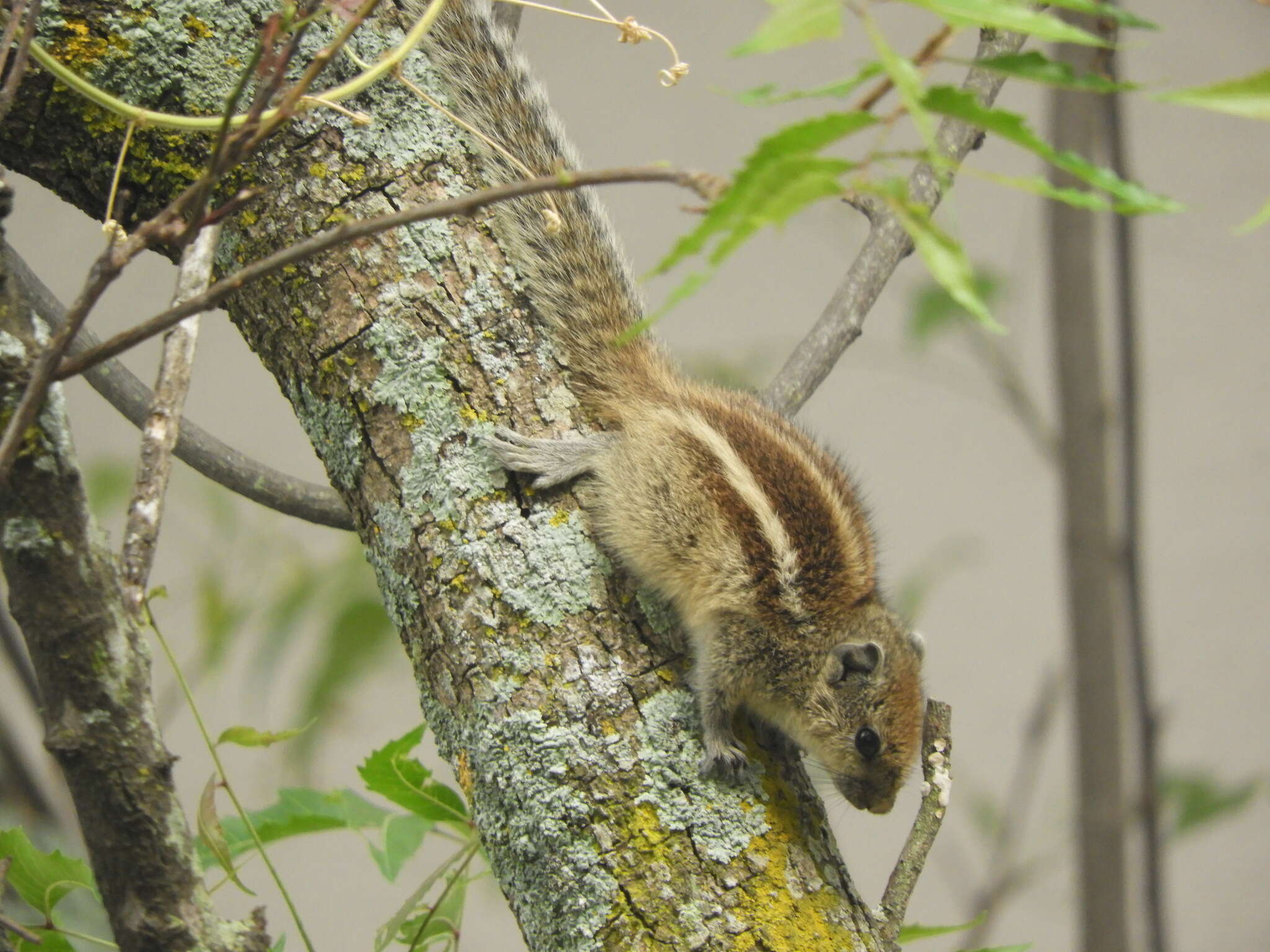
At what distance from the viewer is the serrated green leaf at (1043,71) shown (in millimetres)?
502

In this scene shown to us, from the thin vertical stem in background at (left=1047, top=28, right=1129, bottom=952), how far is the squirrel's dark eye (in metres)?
0.37

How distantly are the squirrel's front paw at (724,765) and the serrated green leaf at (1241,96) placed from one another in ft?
2.77

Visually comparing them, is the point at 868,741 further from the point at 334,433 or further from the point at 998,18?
the point at 998,18

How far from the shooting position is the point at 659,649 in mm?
1219

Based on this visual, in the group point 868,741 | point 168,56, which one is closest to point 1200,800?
point 868,741

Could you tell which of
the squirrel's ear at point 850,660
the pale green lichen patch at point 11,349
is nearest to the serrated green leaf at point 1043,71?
the pale green lichen patch at point 11,349

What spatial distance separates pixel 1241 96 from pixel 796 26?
21cm

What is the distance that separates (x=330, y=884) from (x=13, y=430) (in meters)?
4.01

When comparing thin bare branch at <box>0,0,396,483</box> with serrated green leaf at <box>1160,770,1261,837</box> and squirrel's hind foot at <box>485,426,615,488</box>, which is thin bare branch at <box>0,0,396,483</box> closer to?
squirrel's hind foot at <box>485,426,615,488</box>

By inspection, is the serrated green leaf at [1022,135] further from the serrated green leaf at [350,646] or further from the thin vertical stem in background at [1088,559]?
the serrated green leaf at [350,646]

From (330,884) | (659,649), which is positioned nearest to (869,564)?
(659,649)

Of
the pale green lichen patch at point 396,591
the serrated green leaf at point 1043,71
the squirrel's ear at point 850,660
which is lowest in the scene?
the serrated green leaf at point 1043,71

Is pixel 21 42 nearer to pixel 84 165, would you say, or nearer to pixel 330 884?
pixel 84 165

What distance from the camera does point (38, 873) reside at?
3.74 ft
